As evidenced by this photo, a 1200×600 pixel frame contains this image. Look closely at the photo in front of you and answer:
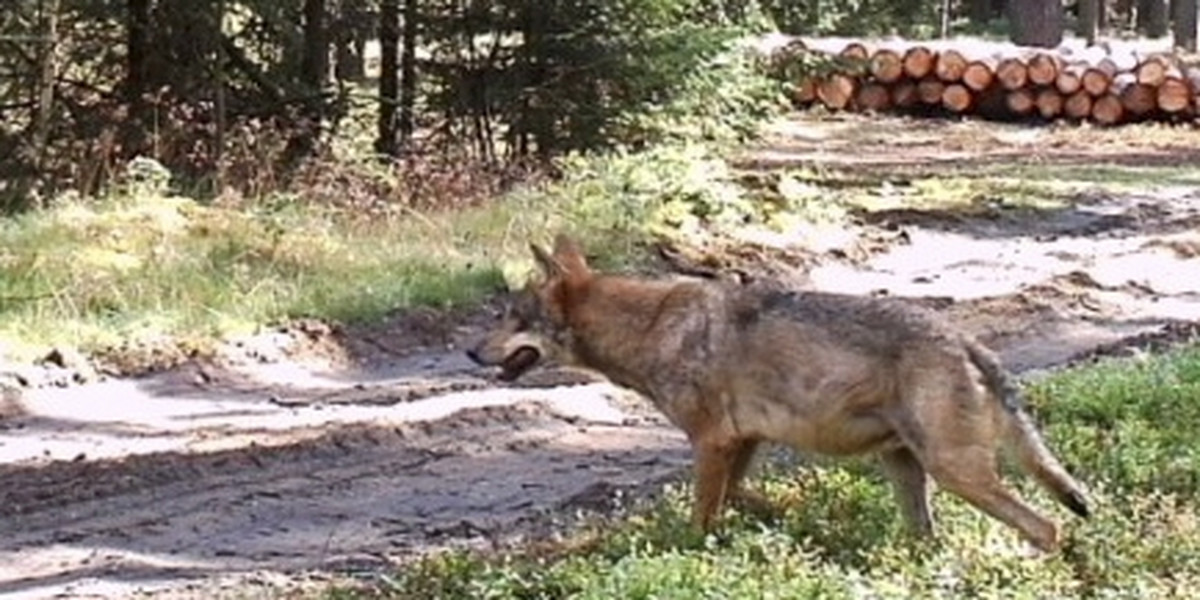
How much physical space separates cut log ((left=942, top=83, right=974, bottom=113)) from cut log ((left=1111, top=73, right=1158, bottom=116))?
2.52 metres

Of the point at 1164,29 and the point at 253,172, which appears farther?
the point at 1164,29

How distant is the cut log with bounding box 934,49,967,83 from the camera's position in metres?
35.8

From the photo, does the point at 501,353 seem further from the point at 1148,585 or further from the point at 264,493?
the point at 1148,585

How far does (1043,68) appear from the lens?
35.0 metres

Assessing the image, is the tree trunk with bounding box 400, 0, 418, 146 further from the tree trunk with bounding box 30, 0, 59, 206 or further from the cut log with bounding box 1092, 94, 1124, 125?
the cut log with bounding box 1092, 94, 1124, 125

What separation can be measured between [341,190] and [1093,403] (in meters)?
9.83

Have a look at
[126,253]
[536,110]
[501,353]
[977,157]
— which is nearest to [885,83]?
[977,157]

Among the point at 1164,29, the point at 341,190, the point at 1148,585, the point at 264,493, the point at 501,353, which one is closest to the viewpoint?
the point at 1148,585

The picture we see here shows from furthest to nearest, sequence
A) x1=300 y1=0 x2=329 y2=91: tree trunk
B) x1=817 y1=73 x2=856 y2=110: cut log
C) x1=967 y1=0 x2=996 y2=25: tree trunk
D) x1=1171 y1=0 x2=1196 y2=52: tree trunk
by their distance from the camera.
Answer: x1=967 y1=0 x2=996 y2=25: tree trunk < x1=1171 y1=0 x2=1196 y2=52: tree trunk < x1=817 y1=73 x2=856 y2=110: cut log < x1=300 y1=0 x2=329 y2=91: tree trunk

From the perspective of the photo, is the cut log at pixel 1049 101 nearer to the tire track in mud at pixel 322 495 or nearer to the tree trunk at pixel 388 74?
the tree trunk at pixel 388 74

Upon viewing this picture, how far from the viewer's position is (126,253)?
1634 centimetres

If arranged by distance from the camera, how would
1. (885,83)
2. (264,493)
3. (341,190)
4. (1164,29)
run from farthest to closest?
(1164,29)
(885,83)
(341,190)
(264,493)

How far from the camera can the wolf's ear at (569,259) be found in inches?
372

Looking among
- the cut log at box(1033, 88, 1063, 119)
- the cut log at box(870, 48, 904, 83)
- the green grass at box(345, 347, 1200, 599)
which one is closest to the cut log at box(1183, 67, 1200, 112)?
the cut log at box(1033, 88, 1063, 119)
